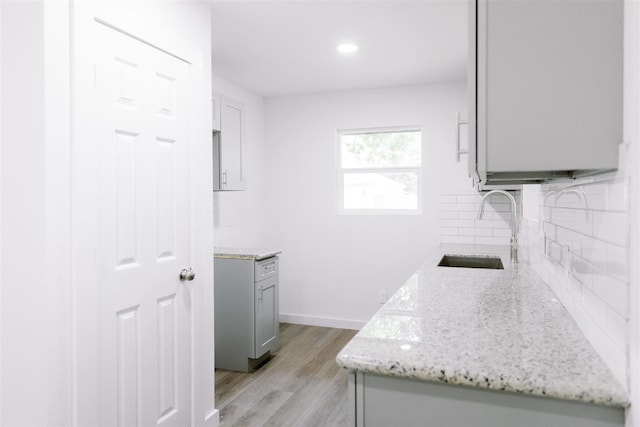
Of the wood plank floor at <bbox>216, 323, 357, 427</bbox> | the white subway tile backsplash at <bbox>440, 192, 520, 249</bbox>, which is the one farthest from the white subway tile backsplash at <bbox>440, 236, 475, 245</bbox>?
the wood plank floor at <bbox>216, 323, 357, 427</bbox>

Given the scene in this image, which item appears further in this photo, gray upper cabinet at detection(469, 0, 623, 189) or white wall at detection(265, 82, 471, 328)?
white wall at detection(265, 82, 471, 328)

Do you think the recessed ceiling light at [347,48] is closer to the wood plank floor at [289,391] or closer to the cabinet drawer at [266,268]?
the cabinet drawer at [266,268]

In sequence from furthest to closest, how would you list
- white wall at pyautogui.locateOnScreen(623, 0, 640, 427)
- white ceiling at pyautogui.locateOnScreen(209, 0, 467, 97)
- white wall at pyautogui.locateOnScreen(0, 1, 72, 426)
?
white ceiling at pyautogui.locateOnScreen(209, 0, 467, 97), white wall at pyautogui.locateOnScreen(0, 1, 72, 426), white wall at pyautogui.locateOnScreen(623, 0, 640, 427)

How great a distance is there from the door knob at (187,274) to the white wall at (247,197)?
Result: 1744mm

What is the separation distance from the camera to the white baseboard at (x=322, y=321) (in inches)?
182

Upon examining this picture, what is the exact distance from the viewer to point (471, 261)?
3.20m

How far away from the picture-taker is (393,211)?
14.9 feet

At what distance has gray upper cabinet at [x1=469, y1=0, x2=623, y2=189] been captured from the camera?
0.96m

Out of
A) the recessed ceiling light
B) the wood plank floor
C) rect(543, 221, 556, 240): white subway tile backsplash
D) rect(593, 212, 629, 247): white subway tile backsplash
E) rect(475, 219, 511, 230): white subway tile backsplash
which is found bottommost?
the wood plank floor

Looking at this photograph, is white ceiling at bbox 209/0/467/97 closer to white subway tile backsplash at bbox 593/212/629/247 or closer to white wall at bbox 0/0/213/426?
white wall at bbox 0/0/213/426

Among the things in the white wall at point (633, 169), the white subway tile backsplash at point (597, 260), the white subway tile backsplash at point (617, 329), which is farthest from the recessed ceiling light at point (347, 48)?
the white subway tile backsplash at point (617, 329)

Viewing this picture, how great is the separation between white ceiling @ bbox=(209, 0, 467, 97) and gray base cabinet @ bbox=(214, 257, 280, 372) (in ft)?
5.19

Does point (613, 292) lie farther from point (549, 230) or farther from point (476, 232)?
point (476, 232)

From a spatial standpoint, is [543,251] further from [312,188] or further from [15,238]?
[312,188]
